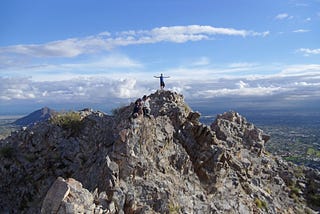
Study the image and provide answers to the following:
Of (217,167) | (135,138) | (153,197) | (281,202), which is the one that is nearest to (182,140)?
(217,167)

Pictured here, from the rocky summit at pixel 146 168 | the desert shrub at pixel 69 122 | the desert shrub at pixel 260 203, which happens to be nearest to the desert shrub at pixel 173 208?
the rocky summit at pixel 146 168

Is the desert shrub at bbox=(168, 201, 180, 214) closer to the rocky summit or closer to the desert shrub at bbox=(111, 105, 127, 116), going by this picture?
the rocky summit

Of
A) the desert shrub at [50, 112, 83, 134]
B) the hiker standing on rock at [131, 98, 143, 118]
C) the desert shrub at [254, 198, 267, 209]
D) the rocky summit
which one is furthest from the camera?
the desert shrub at [50, 112, 83, 134]

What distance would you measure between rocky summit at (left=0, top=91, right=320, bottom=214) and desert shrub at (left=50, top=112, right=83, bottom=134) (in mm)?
92

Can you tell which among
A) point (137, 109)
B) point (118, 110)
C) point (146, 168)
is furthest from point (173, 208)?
point (118, 110)

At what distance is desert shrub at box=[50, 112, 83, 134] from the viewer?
37781 mm

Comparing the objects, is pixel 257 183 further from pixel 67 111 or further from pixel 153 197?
pixel 67 111

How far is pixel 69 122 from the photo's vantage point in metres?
38.1

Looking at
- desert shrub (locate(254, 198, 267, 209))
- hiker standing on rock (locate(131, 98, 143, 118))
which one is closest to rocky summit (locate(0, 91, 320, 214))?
desert shrub (locate(254, 198, 267, 209))

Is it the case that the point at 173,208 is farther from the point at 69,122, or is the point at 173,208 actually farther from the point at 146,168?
the point at 69,122

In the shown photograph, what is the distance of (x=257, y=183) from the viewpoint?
39625 mm

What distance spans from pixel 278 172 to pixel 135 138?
73.0 ft

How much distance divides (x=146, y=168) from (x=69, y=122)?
1253 centimetres

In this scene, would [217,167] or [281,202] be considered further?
[281,202]
